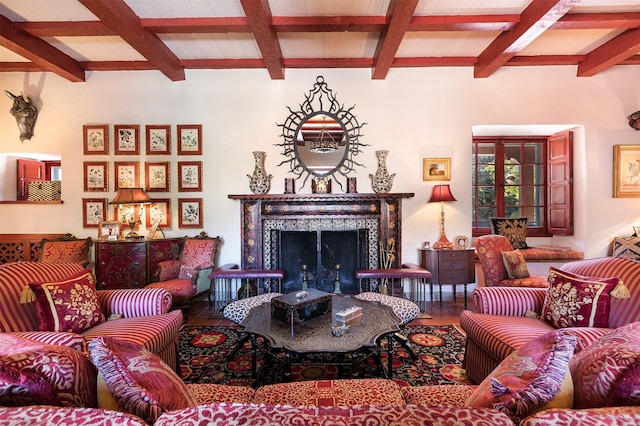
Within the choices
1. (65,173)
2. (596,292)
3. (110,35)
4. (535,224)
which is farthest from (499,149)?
(65,173)

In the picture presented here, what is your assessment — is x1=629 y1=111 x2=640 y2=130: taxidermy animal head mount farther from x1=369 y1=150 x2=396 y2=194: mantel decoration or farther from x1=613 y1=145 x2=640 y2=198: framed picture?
x1=369 y1=150 x2=396 y2=194: mantel decoration

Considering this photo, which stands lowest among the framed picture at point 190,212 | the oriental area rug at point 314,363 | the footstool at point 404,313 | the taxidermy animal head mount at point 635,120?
the oriental area rug at point 314,363

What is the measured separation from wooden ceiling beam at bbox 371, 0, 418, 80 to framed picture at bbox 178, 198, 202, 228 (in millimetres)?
2927

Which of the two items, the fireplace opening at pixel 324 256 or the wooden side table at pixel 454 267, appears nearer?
the wooden side table at pixel 454 267

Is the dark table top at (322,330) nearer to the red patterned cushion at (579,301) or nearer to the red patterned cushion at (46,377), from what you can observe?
the red patterned cushion at (579,301)

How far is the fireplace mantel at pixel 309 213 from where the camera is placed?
4160mm

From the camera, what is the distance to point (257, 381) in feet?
7.06

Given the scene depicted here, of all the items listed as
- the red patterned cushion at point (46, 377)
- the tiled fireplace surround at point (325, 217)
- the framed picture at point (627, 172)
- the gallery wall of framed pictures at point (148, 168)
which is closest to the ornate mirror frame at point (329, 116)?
the tiled fireplace surround at point (325, 217)

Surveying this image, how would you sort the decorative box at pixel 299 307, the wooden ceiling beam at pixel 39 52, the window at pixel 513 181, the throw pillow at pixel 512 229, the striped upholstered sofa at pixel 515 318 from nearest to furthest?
the striped upholstered sofa at pixel 515 318 → the decorative box at pixel 299 307 → the wooden ceiling beam at pixel 39 52 → the throw pillow at pixel 512 229 → the window at pixel 513 181

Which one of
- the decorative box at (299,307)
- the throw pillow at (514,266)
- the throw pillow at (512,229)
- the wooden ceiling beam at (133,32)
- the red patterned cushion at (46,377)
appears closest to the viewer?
the red patterned cushion at (46,377)

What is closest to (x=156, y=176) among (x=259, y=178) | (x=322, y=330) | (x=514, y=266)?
(x=259, y=178)

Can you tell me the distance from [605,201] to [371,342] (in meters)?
4.43

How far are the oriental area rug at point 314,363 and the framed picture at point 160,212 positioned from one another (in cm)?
173

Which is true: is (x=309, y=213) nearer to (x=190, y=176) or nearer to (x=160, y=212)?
(x=190, y=176)
